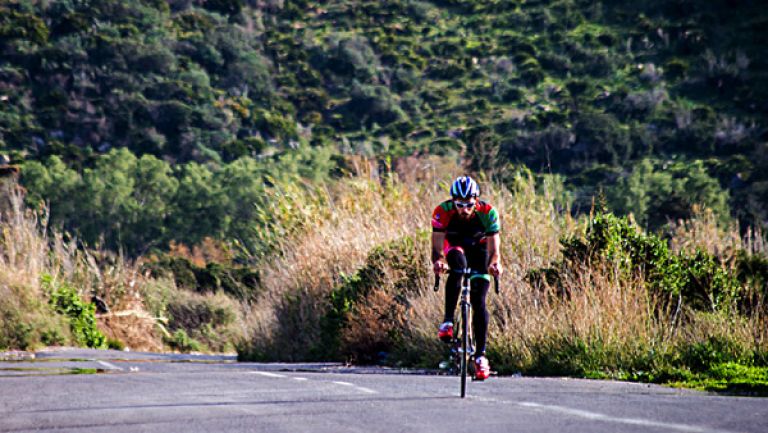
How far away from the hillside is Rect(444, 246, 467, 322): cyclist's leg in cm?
4758

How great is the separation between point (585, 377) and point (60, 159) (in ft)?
214

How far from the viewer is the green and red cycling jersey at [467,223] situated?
38.5 feet

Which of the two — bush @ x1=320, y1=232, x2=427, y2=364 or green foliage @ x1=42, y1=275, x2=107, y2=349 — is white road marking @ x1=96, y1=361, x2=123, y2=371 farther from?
green foliage @ x1=42, y1=275, x2=107, y2=349

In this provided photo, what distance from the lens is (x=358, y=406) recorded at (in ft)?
33.6

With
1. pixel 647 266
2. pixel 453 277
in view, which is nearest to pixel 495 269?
pixel 453 277

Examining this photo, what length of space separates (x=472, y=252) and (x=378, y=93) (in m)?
70.9

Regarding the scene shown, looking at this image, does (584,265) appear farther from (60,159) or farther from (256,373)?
(60,159)

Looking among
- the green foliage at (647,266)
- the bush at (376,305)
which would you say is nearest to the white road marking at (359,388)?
the green foliage at (647,266)

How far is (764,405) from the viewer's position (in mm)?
10258

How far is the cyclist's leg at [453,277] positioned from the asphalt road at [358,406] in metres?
0.76

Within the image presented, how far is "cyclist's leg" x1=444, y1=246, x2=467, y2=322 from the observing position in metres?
11.7

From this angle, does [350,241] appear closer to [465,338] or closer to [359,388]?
[359,388]

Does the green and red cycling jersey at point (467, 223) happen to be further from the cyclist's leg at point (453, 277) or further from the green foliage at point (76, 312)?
the green foliage at point (76, 312)

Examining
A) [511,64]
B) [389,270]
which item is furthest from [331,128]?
[389,270]
